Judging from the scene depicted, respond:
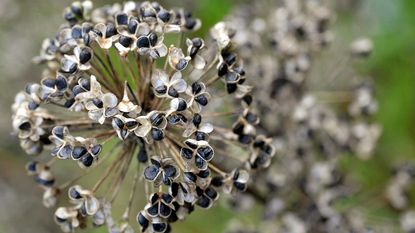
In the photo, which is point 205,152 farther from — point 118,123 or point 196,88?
point 118,123

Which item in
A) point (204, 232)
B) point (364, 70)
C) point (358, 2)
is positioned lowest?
point (204, 232)

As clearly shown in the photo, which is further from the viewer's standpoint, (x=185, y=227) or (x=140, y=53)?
(x=185, y=227)

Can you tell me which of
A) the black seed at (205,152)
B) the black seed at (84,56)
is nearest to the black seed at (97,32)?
the black seed at (84,56)

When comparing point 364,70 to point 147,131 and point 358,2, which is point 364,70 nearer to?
point 358,2

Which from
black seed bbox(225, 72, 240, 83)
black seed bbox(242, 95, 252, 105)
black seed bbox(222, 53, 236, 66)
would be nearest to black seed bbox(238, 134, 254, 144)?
black seed bbox(242, 95, 252, 105)

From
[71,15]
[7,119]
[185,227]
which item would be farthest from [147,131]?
[7,119]

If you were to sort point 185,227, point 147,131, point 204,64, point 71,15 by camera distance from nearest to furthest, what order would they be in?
point 147,131 < point 204,64 < point 71,15 < point 185,227

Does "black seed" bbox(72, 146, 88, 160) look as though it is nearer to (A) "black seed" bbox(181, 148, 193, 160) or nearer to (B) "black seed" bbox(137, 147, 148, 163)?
(B) "black seed" bbox(137, 147, 148, 163)
